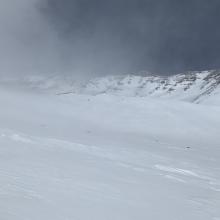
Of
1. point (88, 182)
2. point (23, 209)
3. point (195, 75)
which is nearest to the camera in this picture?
point (23, 209)

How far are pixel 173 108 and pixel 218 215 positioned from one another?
3514 cm

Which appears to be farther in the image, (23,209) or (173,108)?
(173,108)

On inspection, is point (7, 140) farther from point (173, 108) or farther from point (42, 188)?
point (173, 108)

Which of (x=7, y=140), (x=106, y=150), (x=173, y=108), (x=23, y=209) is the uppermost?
(x=173, y=108)

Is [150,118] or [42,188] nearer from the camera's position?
[42,188]

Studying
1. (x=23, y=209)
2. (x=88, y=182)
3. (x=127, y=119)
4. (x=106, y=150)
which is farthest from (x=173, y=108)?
(x=23, y=209)

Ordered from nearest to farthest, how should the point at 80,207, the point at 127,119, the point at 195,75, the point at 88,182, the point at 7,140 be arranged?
the point at 80,207 < the point at 88,182 < the point at 7,140 < the point at 127,119 < the point at 195,75

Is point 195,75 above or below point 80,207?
above

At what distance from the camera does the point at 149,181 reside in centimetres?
1023

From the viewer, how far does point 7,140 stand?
12062 millimetres

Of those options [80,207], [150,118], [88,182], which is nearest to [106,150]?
[88,182]

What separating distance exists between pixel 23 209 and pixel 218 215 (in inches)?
140

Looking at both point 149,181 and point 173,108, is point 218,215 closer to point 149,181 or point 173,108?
point 149,181

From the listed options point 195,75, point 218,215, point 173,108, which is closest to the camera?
point 218,215
